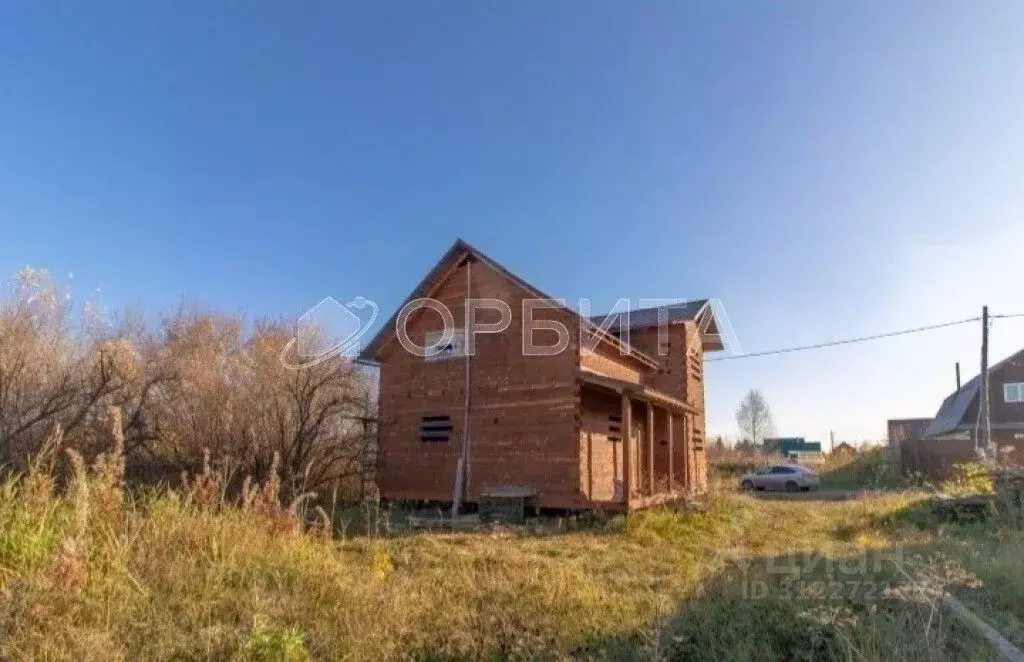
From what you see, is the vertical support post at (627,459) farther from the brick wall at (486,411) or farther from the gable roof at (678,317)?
the gable roof at (678,317)

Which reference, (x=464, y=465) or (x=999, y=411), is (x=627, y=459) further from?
(x=999, y=411)

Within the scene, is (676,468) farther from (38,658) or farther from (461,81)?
(38,658)

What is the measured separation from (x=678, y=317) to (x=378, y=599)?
16.9 metres

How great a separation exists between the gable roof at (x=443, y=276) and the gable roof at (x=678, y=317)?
2.95m

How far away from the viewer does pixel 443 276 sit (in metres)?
16.1

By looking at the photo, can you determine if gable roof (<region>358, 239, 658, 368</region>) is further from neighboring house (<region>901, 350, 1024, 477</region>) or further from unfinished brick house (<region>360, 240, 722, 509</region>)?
neighboring house (<region>901, 350, 1024, 477</region>)

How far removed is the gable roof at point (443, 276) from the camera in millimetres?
14500

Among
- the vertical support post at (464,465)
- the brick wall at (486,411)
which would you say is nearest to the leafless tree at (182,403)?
the brick wall at (486,411)

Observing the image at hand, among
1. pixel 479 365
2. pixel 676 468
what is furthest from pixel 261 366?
pixel 676 468

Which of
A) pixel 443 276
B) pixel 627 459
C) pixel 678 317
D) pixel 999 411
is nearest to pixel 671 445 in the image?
pixel 678 317

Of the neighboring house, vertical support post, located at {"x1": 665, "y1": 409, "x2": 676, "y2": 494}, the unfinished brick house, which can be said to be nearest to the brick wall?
the unfinished brick house

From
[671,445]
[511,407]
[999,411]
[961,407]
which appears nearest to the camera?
[511,407]

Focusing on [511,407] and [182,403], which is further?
[182,403]

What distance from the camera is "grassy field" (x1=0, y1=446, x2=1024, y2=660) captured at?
163 inches
